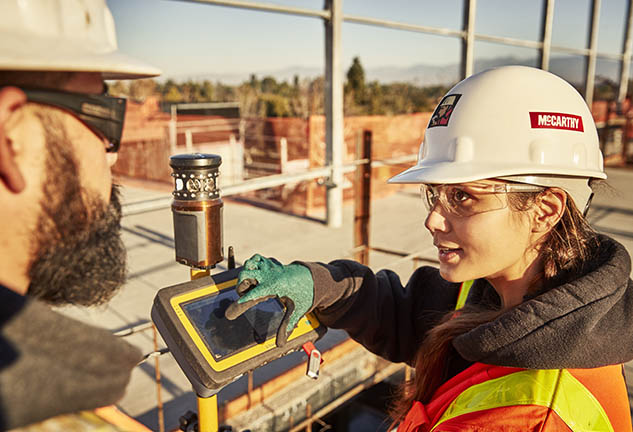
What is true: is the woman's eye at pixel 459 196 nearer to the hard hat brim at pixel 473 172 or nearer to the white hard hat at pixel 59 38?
the hard hat brim at pixel 473 172

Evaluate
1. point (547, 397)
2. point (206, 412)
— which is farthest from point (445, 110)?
point (206, 412)

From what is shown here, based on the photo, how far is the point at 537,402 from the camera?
990 millimetres

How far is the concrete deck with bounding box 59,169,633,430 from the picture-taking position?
3.24 meters

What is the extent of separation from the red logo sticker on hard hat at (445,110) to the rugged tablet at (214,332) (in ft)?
2.60

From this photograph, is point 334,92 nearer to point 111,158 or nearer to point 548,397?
point 111,158

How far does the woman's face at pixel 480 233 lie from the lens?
1275 mm

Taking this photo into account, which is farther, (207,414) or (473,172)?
(207,414)

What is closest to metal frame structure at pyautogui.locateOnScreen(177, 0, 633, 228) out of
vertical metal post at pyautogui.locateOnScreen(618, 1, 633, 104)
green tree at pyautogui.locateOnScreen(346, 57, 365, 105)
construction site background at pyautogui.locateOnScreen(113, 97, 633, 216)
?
construction site background at pyautogui.locateOnScreen(113, 97, 633, 216)

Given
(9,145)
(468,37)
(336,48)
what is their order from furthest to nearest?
(468,37) < (336,48) < (9,145)

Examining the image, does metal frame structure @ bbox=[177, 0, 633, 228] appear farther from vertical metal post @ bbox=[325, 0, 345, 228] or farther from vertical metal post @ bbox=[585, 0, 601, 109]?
vertical metal post @ bbox=[585, 0, 601, 109]

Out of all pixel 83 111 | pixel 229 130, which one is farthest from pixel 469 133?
pixel 229 130

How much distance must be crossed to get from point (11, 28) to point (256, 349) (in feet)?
3.28

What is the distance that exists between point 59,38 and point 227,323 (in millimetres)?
880

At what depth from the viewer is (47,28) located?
32.4 inches
